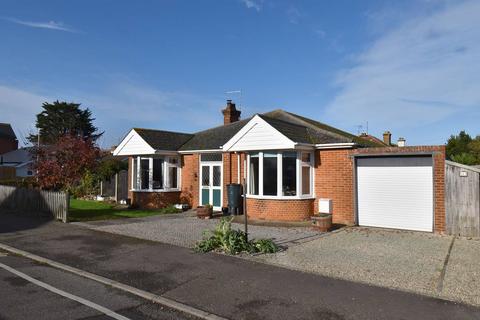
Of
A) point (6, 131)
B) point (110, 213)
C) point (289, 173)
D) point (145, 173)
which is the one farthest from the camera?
point (6, 131)

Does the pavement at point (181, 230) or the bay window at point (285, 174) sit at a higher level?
the bay window at point (285, 174)

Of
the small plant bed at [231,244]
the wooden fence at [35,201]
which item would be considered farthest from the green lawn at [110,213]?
the small plant bed at [231,244]

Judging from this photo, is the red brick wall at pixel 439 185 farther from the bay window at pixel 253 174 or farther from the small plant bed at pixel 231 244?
the bay window at pixel 253 174

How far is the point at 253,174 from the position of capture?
1569cm

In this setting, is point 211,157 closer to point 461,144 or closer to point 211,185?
point 211,185

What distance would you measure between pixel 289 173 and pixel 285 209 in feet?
4.37

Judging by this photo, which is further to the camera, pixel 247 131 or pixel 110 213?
pixel 110 213

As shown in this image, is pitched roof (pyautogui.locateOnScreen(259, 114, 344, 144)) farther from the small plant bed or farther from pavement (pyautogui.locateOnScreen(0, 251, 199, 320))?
pavement (pyautogui.locateOnScreen(0, 251, 199, 320))

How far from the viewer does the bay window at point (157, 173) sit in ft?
63.6

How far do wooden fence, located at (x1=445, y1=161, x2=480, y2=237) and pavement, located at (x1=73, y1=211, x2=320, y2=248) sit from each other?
13.1ft

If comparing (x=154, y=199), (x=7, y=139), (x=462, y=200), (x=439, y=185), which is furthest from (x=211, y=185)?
(x=7, y=139)

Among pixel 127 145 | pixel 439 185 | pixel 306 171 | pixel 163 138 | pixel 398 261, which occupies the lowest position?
pixel 398 261

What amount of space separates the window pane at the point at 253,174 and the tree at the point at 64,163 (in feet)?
22.1

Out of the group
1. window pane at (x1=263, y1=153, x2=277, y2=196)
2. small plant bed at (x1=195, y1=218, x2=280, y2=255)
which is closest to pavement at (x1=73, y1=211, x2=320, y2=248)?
small plant bed at (x1=195, y1=218, x2=280, y2=255)
